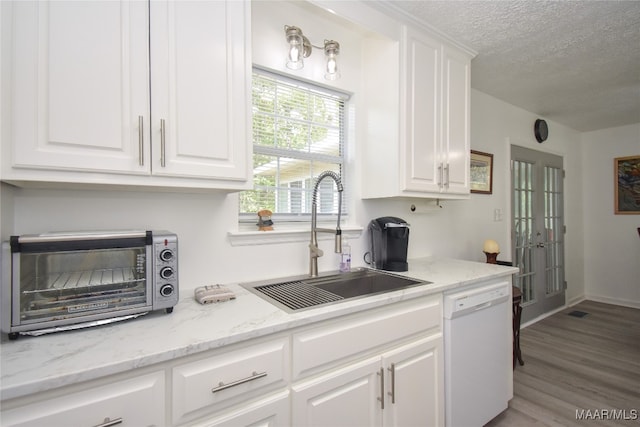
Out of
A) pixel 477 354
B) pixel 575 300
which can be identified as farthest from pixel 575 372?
pixel 575 300

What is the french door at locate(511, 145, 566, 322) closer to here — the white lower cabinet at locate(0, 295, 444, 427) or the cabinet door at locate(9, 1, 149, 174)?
the white lower cabinet at locate(0, 295, 444, 427)

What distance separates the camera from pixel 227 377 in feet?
3.06

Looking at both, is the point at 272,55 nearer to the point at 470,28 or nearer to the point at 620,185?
the point at 470,28

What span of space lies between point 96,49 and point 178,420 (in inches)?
45.9

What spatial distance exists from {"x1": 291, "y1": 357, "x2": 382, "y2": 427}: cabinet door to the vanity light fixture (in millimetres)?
1467

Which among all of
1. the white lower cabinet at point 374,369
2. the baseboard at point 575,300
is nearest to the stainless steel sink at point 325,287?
the white lower cabinet at point 374,369

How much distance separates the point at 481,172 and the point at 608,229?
2817 mm

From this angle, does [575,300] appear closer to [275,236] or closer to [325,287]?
[325,287]

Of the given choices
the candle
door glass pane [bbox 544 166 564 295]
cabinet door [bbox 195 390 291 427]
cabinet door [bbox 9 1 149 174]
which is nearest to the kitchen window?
cabinet door [bbox 9 1 149 174]

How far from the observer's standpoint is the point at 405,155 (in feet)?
6.01

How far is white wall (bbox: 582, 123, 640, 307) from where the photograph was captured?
400 centimetres

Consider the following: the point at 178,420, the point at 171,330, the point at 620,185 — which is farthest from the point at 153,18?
the point at 620,185

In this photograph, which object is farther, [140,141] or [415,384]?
[415,384]

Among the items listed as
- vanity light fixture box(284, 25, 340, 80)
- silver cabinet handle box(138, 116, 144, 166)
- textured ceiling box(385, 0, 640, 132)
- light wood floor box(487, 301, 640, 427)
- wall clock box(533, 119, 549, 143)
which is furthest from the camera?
wall clock box(533, 119, 549, 143)
